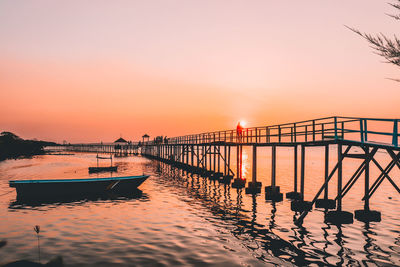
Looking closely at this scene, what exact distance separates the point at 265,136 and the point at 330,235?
441 inches

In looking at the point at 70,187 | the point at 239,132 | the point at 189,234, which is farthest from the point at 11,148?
the point at 189,234

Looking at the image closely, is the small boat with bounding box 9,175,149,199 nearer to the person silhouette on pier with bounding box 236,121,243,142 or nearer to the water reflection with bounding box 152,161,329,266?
the water reflection with bounding box 152,161,329,266

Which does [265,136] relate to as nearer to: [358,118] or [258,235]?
[358,118]

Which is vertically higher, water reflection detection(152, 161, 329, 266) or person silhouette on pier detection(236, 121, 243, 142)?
person silhouette on pier detection(236, 121, 243, 142)

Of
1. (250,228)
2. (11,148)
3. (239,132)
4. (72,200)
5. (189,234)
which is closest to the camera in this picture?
(189,234)

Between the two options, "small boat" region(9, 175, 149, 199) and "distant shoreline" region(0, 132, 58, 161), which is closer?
"small boat" region(9, 175, 149, 199)

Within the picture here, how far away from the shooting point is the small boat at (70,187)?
26.5m

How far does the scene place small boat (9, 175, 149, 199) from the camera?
87.0 ft

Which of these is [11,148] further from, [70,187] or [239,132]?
[239,132]

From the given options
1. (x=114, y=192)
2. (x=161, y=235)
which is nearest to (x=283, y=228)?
(x=161, y=235)

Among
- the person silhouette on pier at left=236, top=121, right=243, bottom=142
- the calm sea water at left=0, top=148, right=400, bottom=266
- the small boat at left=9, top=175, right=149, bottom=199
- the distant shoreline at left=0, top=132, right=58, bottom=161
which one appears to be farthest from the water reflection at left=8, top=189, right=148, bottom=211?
the distant shoreline at left=0, top=132, right=58, bottom=161

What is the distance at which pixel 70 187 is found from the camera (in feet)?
91.0

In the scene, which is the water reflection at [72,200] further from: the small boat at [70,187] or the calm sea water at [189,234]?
the small boat at [70,187]

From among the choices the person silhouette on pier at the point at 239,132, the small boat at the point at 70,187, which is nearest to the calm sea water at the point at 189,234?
the small boat at the point at 70,187
